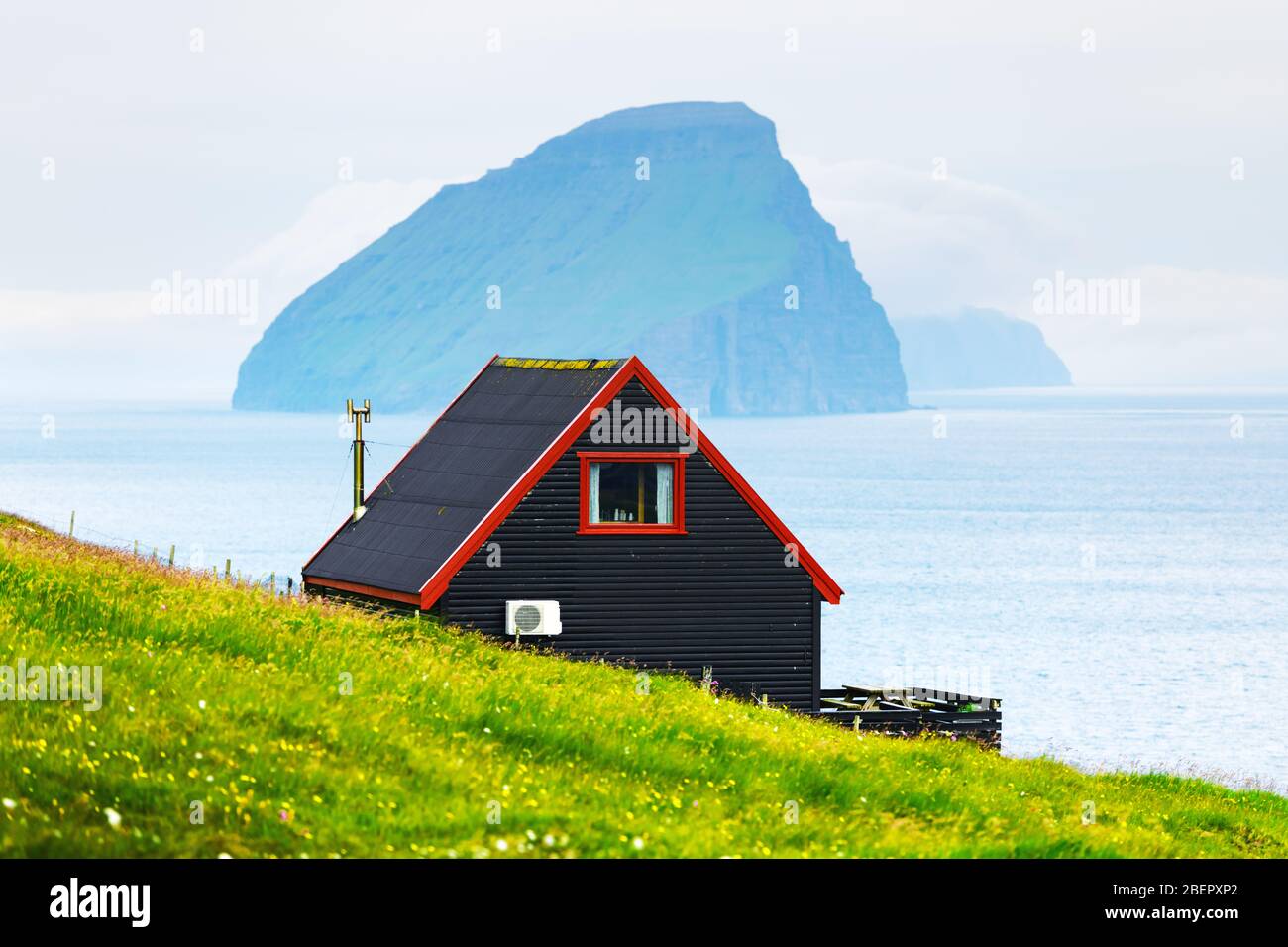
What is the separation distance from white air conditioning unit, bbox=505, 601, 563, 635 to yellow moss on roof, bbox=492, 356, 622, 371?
529 centimetres

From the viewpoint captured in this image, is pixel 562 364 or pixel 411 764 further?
pixel 562 364

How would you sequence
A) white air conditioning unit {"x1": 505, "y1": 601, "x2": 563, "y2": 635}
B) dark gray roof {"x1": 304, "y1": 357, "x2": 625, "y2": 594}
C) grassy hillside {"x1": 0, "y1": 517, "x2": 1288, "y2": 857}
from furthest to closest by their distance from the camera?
dark gray roof {"x1": 304, "y1": 357, "x2": 625, "y2": 594}
white air conditioning unit {"x1": 505, "y1": 601, "x2": 563, "y2": 635}
grassy hillside {"x1": 0, "y1": 517, "x2": 1288, "y2": 857}

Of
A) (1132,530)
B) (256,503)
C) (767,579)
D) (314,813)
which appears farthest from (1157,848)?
(256,503)

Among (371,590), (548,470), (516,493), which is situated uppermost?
(548,470)

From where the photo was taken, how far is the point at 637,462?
37.6 metres

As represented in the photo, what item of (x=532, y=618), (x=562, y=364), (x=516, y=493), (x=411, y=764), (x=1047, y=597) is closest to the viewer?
(x=411, y=764)

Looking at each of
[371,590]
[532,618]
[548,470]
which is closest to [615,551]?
[548,470]

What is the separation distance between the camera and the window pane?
3741 cm

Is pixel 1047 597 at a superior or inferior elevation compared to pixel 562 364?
inferior

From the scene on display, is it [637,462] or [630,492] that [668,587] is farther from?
[637,462]

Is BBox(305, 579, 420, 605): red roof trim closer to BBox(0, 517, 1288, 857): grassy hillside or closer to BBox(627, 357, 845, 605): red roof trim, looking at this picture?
BBox(627, 357, 845, 605): red roof trim

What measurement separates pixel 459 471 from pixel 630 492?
13.6 feet

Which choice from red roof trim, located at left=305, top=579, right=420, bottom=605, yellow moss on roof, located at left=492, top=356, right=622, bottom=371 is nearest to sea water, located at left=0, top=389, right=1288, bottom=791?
red roof trim, located at left=305, top=579, right=420, bottom=605

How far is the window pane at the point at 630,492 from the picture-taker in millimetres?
37406
